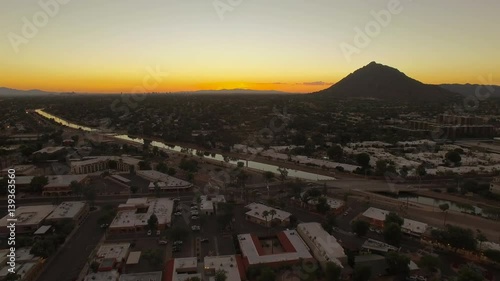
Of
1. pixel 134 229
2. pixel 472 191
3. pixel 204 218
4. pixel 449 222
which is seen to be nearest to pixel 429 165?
pixel 472 191

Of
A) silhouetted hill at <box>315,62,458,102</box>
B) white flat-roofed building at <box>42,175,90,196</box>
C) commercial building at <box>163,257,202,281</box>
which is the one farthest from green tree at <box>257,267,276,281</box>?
silhouetted hill at <box>315,62,458,102</box>

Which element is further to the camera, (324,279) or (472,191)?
(472,191)

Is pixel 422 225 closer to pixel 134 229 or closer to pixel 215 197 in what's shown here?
pixel 215 197

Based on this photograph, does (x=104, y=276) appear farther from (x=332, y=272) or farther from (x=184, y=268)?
(x=332, y=272)

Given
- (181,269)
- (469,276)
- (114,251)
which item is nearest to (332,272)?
(469,276)

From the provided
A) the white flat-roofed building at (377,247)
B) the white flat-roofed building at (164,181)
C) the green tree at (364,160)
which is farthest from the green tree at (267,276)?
the green tree at (364,160)

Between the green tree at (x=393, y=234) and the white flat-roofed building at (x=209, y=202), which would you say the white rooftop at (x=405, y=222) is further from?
the white flat-roofed building at (x=209, y=202)
